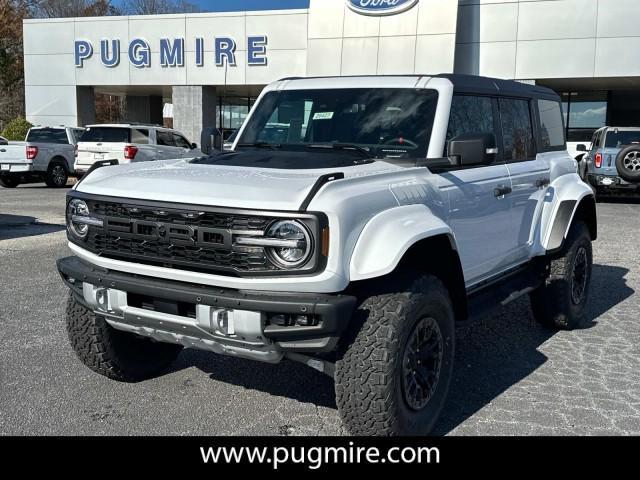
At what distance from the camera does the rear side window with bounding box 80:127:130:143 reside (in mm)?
16859

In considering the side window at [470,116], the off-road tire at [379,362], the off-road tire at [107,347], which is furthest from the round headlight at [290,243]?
the side window at [470,116]

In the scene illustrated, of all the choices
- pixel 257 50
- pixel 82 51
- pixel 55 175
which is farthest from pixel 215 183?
pixel 82 51

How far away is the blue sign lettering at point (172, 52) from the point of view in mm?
26469

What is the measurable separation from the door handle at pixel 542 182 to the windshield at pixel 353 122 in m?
1.40

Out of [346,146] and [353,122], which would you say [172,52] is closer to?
[353,122]

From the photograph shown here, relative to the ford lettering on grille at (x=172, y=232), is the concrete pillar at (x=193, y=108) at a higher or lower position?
higher

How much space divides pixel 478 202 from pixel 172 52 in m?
24.5

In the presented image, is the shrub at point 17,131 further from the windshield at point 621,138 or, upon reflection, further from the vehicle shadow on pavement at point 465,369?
the vehicle shadow on pavement at point 465,369

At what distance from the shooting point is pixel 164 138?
17.8m

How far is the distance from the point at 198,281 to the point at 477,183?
2.01 m

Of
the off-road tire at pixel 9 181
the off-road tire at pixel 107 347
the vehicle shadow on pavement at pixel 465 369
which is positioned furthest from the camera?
the off-road tire at pixel 9 181
